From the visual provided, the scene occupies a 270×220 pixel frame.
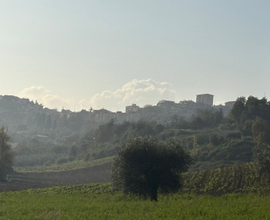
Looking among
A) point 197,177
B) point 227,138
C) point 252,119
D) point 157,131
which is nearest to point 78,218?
point 197,177

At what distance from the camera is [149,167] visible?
128 ft

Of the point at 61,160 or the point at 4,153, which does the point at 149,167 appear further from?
the point at 61,160

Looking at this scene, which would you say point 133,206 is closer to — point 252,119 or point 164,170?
point 164,170

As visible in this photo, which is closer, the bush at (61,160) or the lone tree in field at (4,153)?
the lone tree in field at (4,153)

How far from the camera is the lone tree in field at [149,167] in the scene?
3916 cm

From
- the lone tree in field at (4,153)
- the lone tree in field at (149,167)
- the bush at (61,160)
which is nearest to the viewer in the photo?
the lone tree in field at (149,167)

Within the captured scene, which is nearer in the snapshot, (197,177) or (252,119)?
(197,177)

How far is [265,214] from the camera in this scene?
2377cm

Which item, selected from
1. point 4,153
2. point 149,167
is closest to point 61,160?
point 4,153

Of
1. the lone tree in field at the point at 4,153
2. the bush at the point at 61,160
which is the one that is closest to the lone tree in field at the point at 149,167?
the lone tree in field at the point at 4,153

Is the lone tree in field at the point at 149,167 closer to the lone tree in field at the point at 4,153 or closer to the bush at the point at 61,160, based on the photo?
the lone tree in field at the point at 4,153

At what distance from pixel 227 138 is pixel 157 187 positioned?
70456 millimetres

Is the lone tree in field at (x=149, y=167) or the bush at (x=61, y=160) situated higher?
the lone tree in field at (x=149, y=167)

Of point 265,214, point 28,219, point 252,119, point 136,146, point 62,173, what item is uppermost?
point 252,119
